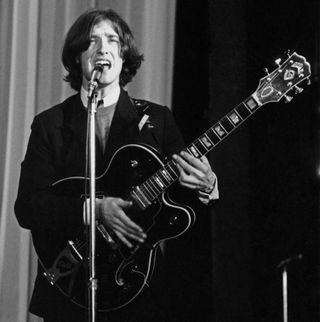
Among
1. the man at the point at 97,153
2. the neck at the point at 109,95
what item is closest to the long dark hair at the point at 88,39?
the man at the point at 97,153

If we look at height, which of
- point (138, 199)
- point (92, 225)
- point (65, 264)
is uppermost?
point (138, 199)

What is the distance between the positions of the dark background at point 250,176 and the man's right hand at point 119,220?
1.81 ft

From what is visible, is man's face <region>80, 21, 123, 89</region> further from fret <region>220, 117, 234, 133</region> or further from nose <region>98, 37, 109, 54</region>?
fret <region>220, 117, 234, 133</region>

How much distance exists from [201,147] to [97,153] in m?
0.37

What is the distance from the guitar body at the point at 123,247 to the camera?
2.34 metres

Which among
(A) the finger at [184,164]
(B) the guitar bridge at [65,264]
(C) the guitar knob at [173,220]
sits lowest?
(B) the guitar bridge at [65,264]

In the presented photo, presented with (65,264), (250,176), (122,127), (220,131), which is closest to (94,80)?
(122,127)

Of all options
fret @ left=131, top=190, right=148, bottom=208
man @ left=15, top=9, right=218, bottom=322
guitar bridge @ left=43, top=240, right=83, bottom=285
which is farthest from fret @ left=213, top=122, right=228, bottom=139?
A: guitar bridge @ left=43, top=240, right=83, bottom=285

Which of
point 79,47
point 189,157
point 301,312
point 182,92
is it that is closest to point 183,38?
point 182,92

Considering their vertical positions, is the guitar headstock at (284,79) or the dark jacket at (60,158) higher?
the guitar headstock at (284,79)

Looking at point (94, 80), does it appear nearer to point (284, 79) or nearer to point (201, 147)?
point (201, 147)

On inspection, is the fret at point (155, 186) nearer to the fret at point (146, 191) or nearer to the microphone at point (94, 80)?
the fret at point (146, 191)

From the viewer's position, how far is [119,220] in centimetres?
236

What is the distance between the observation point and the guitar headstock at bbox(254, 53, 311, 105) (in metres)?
2.37
